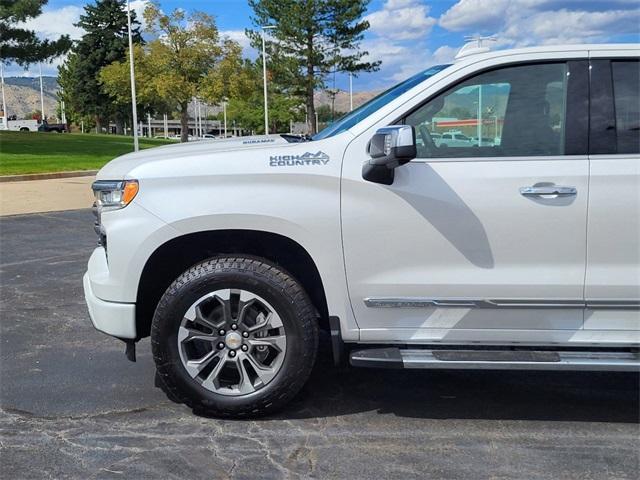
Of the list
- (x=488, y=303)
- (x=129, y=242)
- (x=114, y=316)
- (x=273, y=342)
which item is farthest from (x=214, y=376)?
(x=488, y=303)

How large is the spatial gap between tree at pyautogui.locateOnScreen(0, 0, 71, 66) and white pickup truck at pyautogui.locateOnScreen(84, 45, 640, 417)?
115ft

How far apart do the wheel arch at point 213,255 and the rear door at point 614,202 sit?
4.82ft

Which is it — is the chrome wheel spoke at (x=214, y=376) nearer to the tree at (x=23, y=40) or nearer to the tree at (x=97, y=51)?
the tree at (x=23, y=40)

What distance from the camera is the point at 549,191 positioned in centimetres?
344

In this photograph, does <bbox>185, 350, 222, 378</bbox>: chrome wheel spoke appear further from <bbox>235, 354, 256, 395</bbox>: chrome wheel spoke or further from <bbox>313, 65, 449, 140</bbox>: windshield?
<bbox>313, 65, 449, 140</bbox>: windshield

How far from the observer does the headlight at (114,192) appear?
3.63m

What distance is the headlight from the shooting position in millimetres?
3635

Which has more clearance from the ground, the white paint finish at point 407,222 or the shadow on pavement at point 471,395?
the white paint finish at point 407,222

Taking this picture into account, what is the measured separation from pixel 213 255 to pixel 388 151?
119 centimetres

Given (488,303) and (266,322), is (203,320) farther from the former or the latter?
(488,303)

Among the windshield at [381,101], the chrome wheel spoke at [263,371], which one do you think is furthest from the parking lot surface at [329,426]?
the windshield at [381,101]

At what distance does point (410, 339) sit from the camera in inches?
143

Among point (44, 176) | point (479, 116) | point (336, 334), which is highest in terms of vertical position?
point (479, 116)

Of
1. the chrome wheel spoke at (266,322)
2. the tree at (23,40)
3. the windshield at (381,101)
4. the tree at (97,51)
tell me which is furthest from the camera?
the tree at (97,51)
